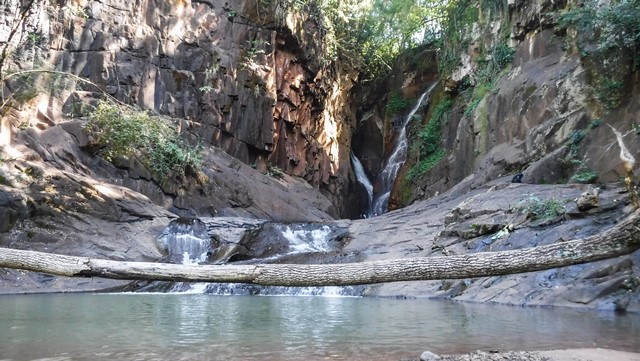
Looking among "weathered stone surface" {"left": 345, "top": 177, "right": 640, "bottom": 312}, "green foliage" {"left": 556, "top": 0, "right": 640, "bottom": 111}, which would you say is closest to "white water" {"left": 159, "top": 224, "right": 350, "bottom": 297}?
"weathered stone surface" {"left": 345, "top": 177, "right": 640, "bottom": 312}

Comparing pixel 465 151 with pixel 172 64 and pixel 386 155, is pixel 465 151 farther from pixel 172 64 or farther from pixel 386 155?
pixel 172 64

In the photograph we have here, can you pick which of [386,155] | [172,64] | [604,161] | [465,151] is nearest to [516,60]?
[465,151]

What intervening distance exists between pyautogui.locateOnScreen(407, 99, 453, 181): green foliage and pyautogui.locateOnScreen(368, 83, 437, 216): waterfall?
3026mm

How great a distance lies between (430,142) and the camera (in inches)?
1082

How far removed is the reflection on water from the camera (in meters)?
5.39

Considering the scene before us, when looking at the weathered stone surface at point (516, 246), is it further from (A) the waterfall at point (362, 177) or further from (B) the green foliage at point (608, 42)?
(A) the waterfall at point (362, 177)

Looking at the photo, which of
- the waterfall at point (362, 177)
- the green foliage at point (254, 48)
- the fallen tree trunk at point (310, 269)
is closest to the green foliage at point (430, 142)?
the waterfall at point (362, 177)

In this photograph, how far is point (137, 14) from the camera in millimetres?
25109

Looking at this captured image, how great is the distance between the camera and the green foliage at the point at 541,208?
36.4 ft

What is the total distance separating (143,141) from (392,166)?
16535mm

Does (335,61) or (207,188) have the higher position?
(335,61)

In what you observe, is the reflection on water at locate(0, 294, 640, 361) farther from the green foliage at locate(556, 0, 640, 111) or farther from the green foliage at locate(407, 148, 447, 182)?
the green foliage at locate(407, 148, 447, 182)

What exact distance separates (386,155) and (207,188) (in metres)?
14.9

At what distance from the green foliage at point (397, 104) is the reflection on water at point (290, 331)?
83.0 feet
